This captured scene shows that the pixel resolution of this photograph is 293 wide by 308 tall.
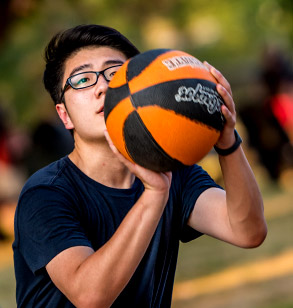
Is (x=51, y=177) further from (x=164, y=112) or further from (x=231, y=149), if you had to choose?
(x=231, y=149)

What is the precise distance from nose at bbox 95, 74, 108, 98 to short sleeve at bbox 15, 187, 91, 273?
21.2 inches

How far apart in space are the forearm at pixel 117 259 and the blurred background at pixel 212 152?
372 cm

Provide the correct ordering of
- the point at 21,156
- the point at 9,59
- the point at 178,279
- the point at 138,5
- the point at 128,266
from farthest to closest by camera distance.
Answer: the point at 138,5
the point at 9,59
the point at 21,156
the point at 178,279
the point at 128,266

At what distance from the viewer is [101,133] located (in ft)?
12.0

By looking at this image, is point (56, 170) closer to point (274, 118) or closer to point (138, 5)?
point (274, 118)

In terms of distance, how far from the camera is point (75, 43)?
3869 mm

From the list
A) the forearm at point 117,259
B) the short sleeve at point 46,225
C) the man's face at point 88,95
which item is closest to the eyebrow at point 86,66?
the man's face at point 88,95

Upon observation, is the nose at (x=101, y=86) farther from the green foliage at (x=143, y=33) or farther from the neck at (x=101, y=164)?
the green foliage at (x=143, y=33)

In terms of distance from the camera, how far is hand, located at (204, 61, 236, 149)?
3.26m

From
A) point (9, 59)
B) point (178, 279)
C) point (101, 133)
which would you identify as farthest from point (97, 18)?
point (101, 133)

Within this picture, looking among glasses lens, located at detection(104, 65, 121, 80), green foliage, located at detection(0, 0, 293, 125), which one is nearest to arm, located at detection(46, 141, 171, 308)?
glasses lens, located at detection(104, 65, 121, 80)

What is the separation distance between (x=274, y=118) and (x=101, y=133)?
1109 cm

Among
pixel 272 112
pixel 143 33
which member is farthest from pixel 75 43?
pixel 143 33

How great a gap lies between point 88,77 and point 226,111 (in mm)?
817
